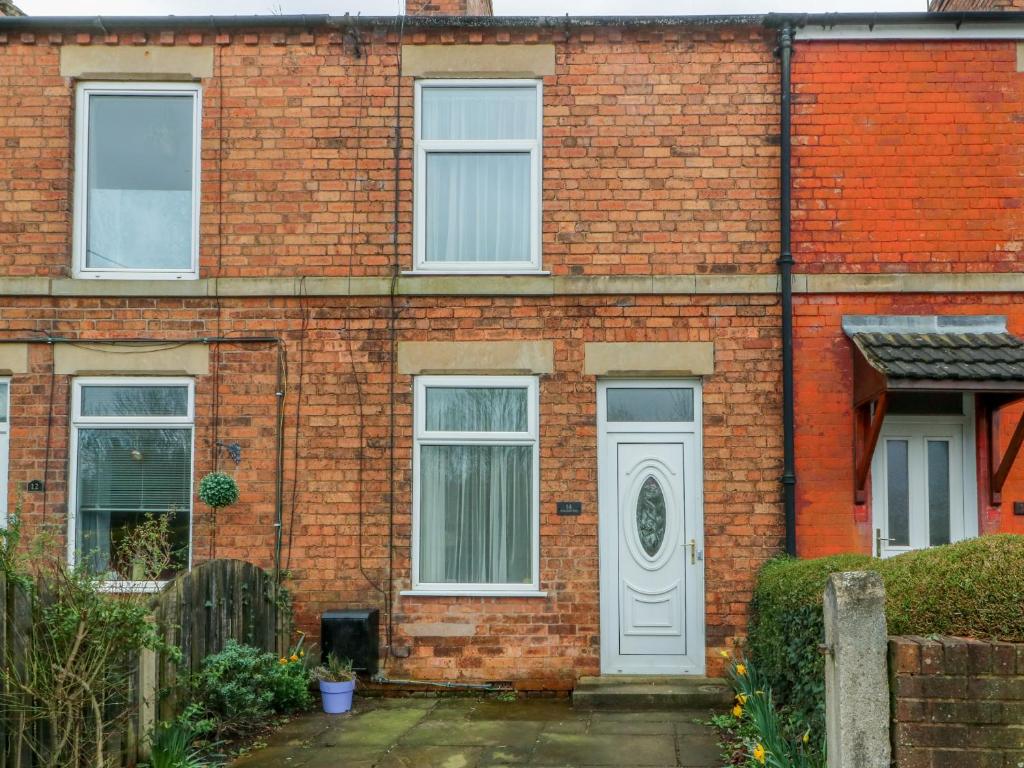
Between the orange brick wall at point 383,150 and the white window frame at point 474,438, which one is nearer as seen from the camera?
the white window frame at point 474,438

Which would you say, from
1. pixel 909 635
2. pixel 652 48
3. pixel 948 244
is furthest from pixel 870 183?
pixel 909 635

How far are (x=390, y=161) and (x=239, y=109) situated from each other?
54.0 inches

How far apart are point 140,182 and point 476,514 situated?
160 inches

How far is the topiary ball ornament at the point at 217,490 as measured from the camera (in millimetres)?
8055

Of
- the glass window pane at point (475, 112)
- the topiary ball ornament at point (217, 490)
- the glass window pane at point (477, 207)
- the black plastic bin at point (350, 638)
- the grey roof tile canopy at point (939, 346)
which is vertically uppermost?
the glass window pane at point (475, 112)

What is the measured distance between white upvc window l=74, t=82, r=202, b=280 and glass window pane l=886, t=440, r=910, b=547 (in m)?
6.04

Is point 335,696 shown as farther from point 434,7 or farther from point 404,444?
point 434,7

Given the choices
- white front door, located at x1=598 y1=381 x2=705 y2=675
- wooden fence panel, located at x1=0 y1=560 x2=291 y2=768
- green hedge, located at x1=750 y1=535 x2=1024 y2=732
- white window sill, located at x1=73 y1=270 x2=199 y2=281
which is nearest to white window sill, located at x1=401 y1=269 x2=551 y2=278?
white front door, located at x1=598 y1=381 x2=705 y2=675

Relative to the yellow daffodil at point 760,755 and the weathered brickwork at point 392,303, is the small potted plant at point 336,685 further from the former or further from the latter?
the yellow daffodil at point 760,755

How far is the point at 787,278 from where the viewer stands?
8234 millimetres

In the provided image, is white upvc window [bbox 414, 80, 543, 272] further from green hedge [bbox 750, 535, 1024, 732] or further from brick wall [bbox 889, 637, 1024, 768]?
brick wall [bbox 889, 637, 1024, 768]

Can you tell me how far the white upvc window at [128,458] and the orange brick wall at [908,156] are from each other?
5.38 meters

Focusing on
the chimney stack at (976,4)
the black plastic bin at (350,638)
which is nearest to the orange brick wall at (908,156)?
the chimney stack at (976,4)

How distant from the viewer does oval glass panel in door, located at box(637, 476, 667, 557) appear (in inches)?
328
